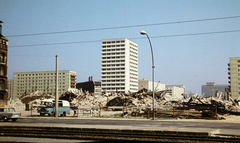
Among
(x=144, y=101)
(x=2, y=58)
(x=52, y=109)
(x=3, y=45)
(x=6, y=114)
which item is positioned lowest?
(x=52, y=109)

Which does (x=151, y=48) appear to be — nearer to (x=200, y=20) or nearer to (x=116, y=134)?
(x=200, y=20)

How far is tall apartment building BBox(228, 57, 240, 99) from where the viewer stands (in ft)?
457

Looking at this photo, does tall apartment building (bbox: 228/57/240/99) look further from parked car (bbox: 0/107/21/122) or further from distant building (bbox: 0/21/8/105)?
parked car (bbox: 0/107/21/122)

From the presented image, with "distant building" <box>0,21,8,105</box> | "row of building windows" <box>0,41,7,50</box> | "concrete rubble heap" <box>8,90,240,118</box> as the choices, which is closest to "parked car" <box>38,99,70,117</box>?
"concrete rubble heap" <box>8,90,240,118</box>

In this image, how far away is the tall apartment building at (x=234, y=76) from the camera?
139375mm

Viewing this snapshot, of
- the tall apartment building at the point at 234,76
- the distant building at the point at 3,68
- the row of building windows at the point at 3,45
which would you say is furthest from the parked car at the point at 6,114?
the tall apartment building at the point at 234,76

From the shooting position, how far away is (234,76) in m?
142

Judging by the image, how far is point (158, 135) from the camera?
42.3ft

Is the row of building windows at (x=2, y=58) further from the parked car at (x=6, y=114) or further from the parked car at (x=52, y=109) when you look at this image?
the parked car at (x=6, y=114)

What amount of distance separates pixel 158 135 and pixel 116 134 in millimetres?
Answer: 2173

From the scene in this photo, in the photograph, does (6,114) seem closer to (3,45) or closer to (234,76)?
(3,45)

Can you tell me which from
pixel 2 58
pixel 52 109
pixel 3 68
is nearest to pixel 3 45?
pixel 2 58

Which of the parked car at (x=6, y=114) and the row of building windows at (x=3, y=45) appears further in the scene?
the row of building windows at (x=3, y=45)

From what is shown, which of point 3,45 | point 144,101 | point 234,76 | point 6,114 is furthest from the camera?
point 234,76
